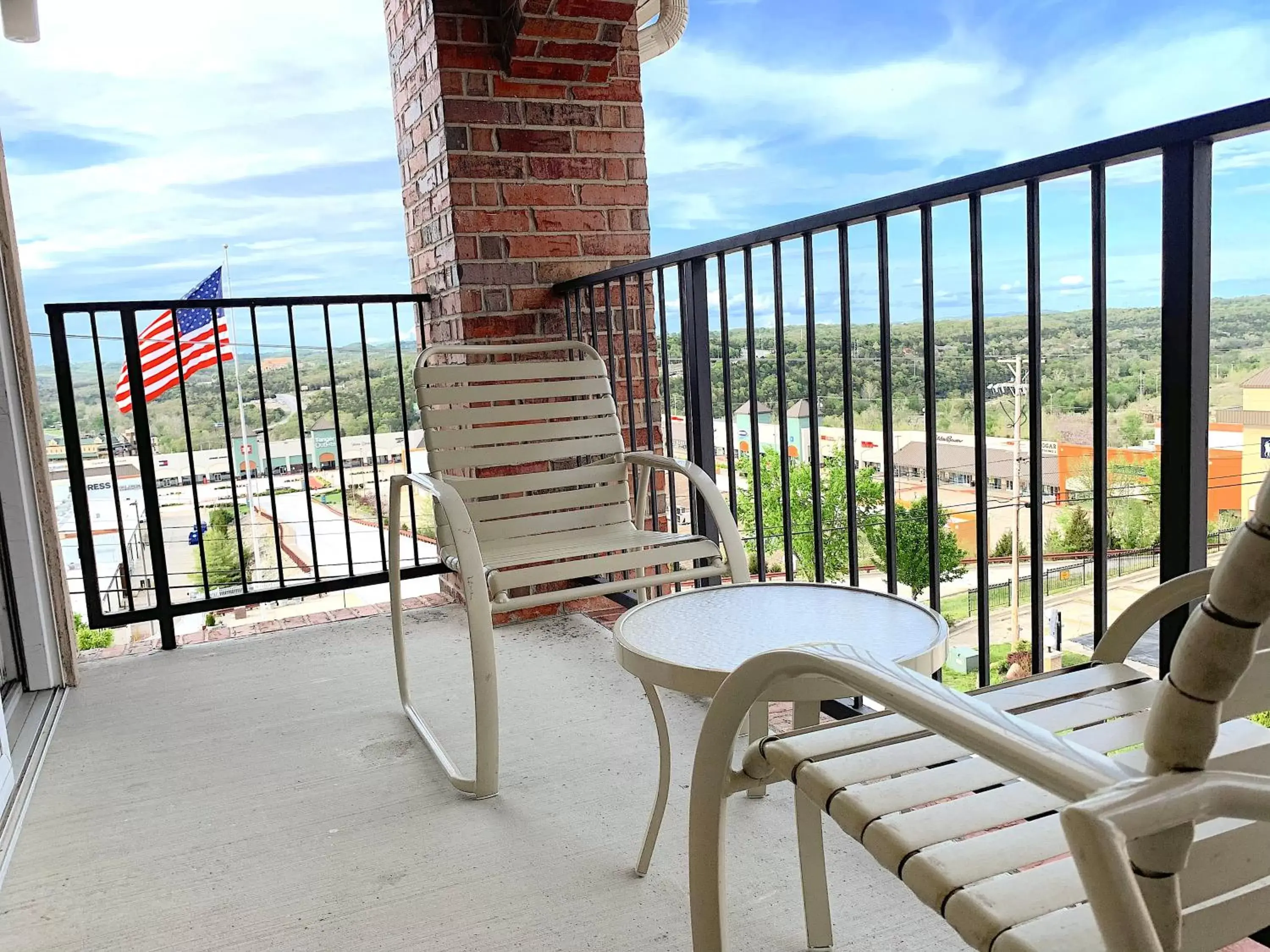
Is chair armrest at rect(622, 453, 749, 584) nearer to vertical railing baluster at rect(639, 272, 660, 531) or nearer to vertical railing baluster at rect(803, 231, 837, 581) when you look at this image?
vertical railing baluster at rect(803, 231, 837, 581)

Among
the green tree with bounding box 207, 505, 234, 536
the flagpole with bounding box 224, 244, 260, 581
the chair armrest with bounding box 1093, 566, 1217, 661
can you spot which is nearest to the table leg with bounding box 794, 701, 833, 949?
the chair armrest with bounding box 1093, 566, 1217, 661

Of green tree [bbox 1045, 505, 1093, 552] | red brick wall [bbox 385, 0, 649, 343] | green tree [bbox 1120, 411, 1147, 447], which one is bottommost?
green tree [bbox 1045, 505, 1093, 552]

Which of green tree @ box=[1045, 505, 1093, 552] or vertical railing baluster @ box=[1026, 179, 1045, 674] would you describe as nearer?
vertical railing baluster @ box=[1026, 179, 1045, 674]

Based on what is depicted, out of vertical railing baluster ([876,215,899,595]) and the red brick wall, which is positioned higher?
the red brick wall

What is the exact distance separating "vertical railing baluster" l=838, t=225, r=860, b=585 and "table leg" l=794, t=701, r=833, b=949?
0.63 metres

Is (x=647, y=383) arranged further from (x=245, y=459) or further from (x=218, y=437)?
(x=245, y=459)

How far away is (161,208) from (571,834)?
28.2 m

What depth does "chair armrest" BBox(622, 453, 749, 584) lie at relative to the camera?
191cm

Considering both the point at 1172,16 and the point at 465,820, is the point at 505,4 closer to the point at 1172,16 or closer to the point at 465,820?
the point at 465,820

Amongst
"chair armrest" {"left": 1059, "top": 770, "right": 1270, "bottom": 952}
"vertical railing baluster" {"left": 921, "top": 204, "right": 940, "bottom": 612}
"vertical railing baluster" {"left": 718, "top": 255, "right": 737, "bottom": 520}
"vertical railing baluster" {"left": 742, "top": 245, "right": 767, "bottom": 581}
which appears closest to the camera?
"chair armrest" {"left": 1059, "top": 770, "right": 1270, "bottom": 952}

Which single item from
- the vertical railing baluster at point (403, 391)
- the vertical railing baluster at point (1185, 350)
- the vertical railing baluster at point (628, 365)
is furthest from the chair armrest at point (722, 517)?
the vertical railing baluster at point (403, 391)

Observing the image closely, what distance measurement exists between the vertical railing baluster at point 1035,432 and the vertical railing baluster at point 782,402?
563mm

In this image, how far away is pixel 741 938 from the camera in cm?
136

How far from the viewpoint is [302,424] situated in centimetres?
325
